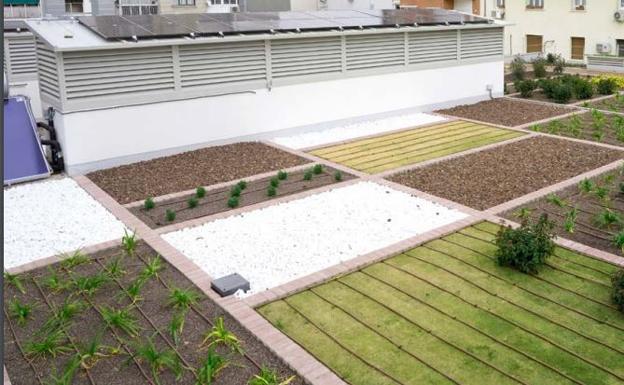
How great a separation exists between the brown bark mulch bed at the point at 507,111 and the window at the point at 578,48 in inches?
611

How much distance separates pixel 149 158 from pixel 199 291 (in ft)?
21.7

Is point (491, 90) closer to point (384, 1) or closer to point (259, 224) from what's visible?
point (259, 224)

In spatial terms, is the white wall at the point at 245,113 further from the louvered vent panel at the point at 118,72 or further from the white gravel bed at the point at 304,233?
the white gravel bed at the point at 304,233

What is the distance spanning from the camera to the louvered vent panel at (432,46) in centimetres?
1730

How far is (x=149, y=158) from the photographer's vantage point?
1324 cm

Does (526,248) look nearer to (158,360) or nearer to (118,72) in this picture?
(158,360)

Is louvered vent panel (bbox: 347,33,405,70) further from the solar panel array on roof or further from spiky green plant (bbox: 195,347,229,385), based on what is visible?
spiky green plant (bbox: 195,347,229,385)

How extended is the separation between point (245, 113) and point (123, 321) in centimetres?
865

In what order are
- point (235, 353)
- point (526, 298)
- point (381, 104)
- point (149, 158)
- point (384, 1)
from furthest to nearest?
point (384, 1)
point (381, 104)
point (149, 158)
point (526, 298)
point (235, 353)

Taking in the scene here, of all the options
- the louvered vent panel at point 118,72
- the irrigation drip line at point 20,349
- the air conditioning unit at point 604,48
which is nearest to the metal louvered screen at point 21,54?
the louvered vent panel at point 118,72

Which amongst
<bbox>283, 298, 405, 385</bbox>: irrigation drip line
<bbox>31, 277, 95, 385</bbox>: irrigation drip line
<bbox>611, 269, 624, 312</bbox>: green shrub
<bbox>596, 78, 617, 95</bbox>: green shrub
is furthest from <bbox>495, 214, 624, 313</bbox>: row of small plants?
<bbox>596, 78, 617, 95</bbox>: green shrub

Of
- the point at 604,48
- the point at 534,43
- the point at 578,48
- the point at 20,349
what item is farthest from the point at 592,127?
the point at 534,43

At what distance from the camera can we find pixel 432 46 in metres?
17.7

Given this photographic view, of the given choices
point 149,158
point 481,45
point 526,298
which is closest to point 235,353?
point 526,298
